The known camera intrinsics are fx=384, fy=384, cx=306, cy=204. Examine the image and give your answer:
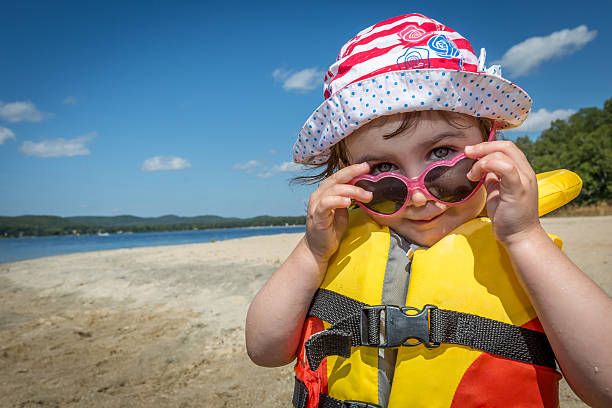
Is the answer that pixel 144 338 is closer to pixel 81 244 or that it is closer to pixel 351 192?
pixel 351 192

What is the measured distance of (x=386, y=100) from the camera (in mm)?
1591

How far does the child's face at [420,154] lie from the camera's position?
161 cm

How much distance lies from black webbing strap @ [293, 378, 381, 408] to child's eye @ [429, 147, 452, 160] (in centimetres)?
103

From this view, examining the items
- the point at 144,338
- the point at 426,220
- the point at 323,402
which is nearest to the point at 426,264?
the point at 426,220

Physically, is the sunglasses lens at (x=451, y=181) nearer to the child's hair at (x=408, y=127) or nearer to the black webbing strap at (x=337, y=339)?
the child's hair at (x=408, y=127)

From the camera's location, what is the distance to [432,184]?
5.18ft

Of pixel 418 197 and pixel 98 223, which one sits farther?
pixel 98 223

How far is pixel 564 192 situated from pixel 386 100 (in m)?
1.02

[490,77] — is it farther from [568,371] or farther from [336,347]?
[336,347]

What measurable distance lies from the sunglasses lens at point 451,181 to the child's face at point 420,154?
0.17ft

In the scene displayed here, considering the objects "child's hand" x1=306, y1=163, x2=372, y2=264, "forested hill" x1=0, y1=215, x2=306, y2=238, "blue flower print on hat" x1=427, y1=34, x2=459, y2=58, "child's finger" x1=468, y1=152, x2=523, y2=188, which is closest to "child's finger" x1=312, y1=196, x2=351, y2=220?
"child's hand" x1=306, y1=163, x2=372, y2=264

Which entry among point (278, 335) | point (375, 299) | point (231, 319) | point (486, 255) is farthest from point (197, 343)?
point (486, 255)

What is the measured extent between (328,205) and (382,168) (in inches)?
12.5

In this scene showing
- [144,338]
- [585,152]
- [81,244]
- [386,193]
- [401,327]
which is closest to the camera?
[401,327]
